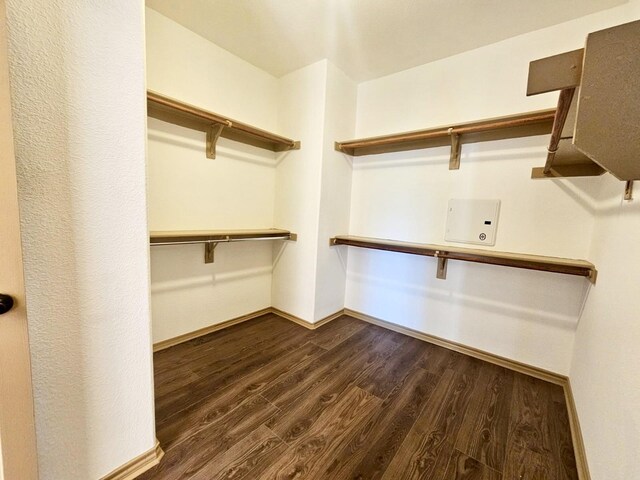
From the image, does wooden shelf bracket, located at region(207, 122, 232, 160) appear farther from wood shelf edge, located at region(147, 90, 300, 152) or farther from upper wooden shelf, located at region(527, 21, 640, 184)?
upper wooden shelf, located at region(527, 21, 640, 184)

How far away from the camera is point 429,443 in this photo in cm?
129

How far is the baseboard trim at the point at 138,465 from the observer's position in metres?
1.03

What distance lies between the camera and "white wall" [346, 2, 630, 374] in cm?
174

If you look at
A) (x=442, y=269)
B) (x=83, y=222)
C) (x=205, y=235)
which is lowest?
(x=442, y=269)

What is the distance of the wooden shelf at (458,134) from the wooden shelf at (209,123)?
671 millimetres

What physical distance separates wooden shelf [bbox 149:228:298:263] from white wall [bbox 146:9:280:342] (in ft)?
0.38

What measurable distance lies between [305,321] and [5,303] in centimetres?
202

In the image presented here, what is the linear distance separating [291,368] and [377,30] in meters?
2.46

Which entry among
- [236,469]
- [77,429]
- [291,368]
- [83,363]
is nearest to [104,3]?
[83,363]

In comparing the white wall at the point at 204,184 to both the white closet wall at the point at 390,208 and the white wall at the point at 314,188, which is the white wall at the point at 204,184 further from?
the white wall at the point at 314,188

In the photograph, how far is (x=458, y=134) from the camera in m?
1.95

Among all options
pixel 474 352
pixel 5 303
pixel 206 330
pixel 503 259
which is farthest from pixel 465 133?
pixel 206 330

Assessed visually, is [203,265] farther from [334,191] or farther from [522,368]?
[522,368]

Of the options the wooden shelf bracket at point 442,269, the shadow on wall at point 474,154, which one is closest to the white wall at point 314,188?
the shadow on wall at point 474,154
